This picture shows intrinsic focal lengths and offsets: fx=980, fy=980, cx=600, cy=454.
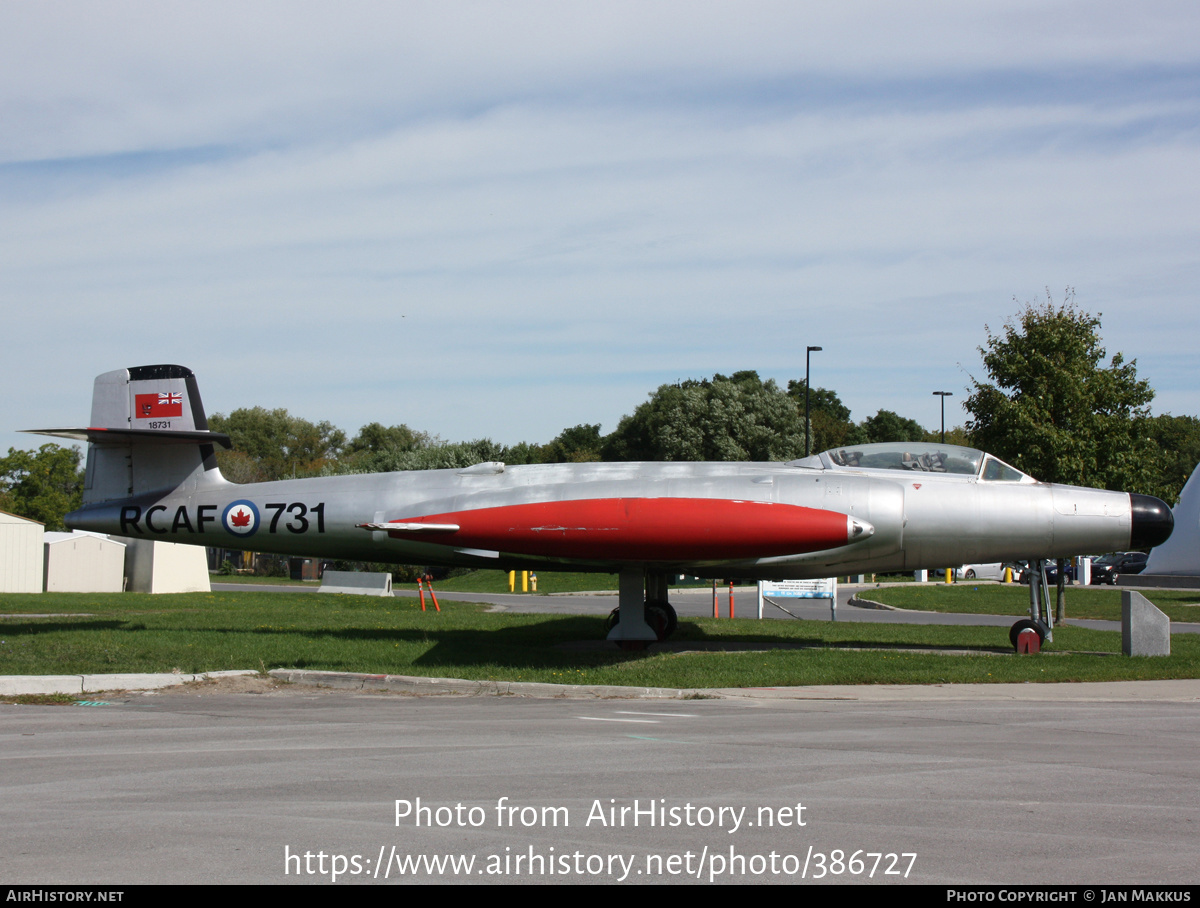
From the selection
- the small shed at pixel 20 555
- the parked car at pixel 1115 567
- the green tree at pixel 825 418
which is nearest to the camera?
the small shed at pixel 20 555

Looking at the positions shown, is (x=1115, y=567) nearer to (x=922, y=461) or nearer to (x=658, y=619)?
(x=922, y=461)

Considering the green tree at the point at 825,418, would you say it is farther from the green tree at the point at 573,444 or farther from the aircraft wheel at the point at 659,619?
the aircraft wheel at the point at 659,619

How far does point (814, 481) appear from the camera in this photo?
15312mm

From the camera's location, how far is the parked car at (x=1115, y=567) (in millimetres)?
48562

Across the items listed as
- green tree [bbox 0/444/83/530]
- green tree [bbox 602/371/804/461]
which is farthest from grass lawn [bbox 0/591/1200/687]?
green tree [bbox 0/444/83/530]

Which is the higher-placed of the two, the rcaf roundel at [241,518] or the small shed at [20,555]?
the rcaf roundel at [241,518]

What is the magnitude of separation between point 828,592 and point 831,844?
1924 centimetres

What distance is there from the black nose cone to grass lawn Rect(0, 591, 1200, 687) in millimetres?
1789

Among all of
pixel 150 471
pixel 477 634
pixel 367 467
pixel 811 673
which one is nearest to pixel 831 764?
pixel 811 673

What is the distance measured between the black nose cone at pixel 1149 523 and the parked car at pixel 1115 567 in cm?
3173

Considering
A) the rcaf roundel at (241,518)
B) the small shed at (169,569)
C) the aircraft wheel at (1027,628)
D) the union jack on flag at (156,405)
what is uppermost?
the union jack on flag at (156,405)

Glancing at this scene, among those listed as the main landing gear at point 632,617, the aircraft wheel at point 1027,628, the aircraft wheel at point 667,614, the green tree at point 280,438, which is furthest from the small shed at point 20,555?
the green tree at point 280,438

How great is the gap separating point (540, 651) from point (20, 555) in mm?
24699

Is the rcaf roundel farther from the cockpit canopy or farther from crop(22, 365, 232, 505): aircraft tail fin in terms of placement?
the cockpit canopy
